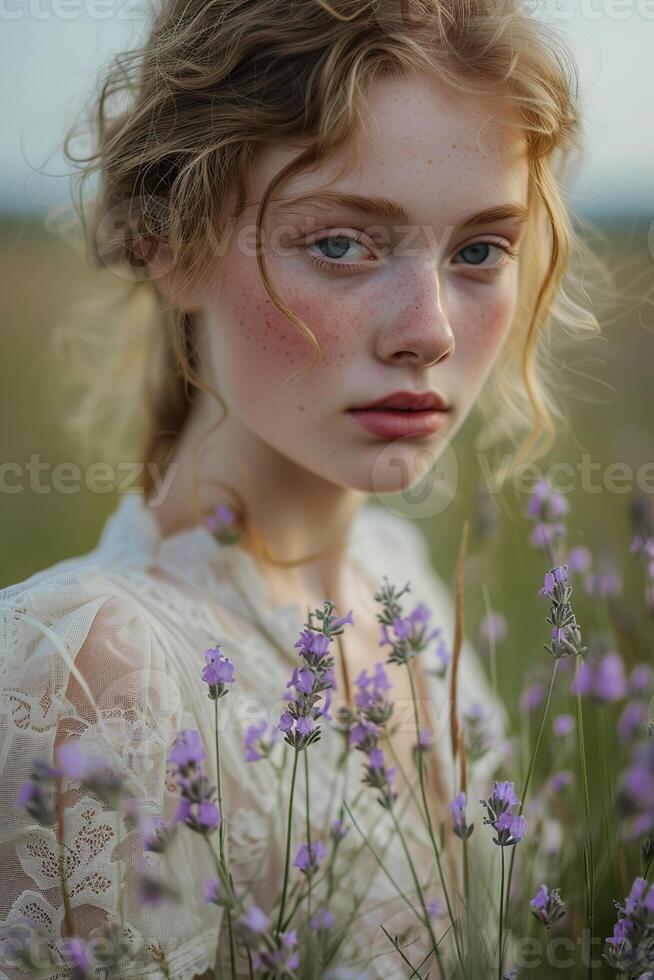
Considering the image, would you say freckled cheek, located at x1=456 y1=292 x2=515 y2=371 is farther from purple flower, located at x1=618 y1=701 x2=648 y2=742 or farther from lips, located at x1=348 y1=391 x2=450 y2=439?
purple flower, located at x1=618 y1=701 x2=648 y2=742

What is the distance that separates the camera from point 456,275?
43.5 inches

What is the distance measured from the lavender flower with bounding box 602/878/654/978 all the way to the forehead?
0.73 metres

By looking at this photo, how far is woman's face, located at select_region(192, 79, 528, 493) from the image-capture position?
0.98 m

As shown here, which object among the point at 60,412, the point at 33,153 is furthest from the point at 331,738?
the point at 60,412

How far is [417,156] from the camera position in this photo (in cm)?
98

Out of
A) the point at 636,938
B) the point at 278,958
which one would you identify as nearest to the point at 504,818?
the point at 636,938

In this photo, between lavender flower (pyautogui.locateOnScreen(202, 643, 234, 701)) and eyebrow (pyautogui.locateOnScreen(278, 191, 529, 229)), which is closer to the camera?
lavender flower (pyautogui.locateOnScreen(202, 643, 234, 701))

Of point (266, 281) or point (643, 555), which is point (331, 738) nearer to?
point (643, 555)

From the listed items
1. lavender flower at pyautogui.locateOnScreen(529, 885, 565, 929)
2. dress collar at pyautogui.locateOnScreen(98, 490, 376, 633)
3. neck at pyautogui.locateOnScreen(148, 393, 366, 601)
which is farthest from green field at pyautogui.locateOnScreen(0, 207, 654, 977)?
dress collar at pyautogui.locateOnScreen(98, 490, 376, 633)

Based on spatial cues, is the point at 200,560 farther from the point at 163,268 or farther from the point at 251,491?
the point at 163,268

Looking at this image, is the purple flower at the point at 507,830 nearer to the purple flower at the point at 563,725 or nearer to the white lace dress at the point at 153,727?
the white lace dress at the point at 153,727

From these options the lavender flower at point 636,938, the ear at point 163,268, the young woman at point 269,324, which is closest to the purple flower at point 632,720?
the young woman at point 269,324

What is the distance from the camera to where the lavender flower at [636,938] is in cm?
67

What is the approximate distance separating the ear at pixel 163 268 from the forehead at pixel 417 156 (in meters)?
0.19
